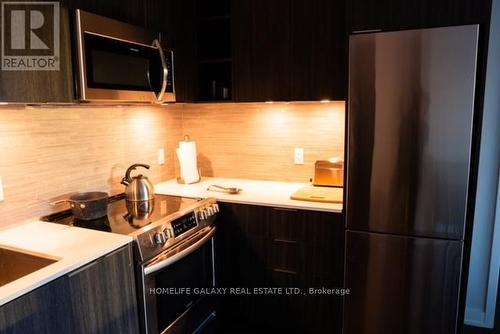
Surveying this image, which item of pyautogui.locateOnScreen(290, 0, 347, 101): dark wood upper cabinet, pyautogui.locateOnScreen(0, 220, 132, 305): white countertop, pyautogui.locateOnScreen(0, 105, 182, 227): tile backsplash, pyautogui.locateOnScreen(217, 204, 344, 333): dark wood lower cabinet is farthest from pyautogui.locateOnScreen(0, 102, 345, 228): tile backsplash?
pyautogui.locateOnScreen(217, 204, 344, 333): dark wood lower cabinet

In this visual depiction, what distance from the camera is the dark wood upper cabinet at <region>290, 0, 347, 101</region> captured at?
2027mm

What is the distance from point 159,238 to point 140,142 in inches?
38.4

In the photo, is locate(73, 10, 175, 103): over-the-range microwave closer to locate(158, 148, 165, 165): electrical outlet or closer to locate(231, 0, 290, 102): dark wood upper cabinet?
locate(231, 0, 290, 102): dark wood upper cabinet

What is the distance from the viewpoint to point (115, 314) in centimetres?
148

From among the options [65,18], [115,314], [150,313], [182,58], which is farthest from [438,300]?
[65,18]

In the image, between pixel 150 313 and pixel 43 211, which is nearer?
pixel 150 313

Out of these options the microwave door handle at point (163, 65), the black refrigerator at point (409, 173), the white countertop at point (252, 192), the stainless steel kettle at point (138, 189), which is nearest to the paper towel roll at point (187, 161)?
the white countertop at point (252, 192)

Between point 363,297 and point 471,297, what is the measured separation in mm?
950

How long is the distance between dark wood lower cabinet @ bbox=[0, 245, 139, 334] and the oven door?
0.10m

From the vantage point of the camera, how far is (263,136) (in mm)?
2609

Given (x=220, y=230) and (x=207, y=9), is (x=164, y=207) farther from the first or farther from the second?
(x=207, y=9)

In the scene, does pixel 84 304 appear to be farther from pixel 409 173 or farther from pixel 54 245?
pixel 409 173

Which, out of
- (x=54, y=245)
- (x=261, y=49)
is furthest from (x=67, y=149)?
(x=261, y=49)

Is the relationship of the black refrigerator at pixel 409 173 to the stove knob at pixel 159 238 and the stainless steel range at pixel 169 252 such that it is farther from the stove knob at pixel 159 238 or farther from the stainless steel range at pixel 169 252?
the stove knob at pixel 159 238
